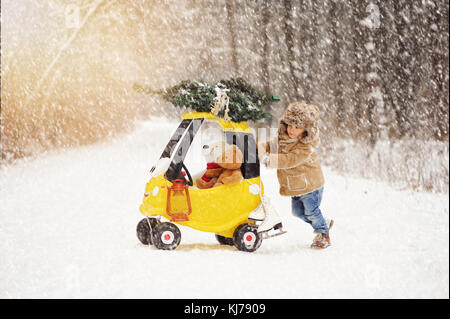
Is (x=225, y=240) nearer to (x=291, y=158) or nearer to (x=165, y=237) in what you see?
(x=165, y=237)

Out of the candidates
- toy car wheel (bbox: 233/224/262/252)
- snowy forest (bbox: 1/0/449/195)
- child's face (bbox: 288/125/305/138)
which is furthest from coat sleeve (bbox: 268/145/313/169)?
snowy forest (bbox: 1/0/449/195)

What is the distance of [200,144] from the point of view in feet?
14.3

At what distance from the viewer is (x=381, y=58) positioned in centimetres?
846

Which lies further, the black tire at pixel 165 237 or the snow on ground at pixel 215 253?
the black tire at pixel 165 237

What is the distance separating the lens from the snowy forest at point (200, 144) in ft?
9.39

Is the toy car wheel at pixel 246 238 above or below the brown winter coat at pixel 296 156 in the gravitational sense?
below

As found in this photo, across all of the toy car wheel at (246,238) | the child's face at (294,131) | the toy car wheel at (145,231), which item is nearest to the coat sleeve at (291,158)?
the child's face at (294,131)

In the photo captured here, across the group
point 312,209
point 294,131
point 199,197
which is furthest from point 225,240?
point 294,131

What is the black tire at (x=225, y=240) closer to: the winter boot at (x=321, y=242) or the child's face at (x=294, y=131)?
the winter boot at (x=321, y=242)

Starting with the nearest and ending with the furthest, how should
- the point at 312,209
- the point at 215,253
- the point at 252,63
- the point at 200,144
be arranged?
1. the point at 215,253
2. the point at 312,209
3. the point at 200,144
4. the point at 252,63

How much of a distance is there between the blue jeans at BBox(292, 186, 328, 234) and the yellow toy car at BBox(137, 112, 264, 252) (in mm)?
387

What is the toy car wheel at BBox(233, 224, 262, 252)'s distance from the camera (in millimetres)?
3482

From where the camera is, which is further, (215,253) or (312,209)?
(312,209)

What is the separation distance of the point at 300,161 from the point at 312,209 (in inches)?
18.7
